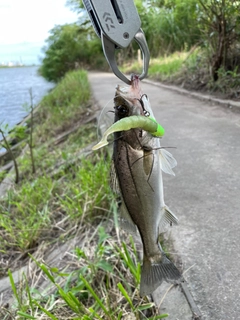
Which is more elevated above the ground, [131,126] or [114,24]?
[114,24]

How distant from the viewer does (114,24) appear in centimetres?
116

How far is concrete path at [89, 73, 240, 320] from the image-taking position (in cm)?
166

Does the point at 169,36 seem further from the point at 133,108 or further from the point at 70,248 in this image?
the point at 133,108

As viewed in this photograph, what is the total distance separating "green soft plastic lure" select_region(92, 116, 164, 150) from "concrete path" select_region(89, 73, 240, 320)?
962mm

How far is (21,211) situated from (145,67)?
2.54m

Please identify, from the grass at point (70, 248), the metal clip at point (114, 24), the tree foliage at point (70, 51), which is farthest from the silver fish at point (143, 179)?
the tree foliage at point (70, 51)

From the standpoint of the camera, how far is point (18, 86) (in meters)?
4.52

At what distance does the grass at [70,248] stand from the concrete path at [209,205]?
30cm

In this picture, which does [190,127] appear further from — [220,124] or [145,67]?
[145,67]

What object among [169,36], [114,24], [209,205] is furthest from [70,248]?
[169,36]

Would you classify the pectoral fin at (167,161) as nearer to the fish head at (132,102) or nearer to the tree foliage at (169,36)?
the fish head at (132,102)

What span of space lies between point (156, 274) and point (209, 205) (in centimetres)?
121

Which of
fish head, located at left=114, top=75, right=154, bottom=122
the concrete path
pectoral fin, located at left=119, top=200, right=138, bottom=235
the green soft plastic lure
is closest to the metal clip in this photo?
fish head, located at left=114, top=75, right=154, bottom=122

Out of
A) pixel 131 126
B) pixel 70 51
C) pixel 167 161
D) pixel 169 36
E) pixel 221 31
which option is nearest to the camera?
pixel 131 126
